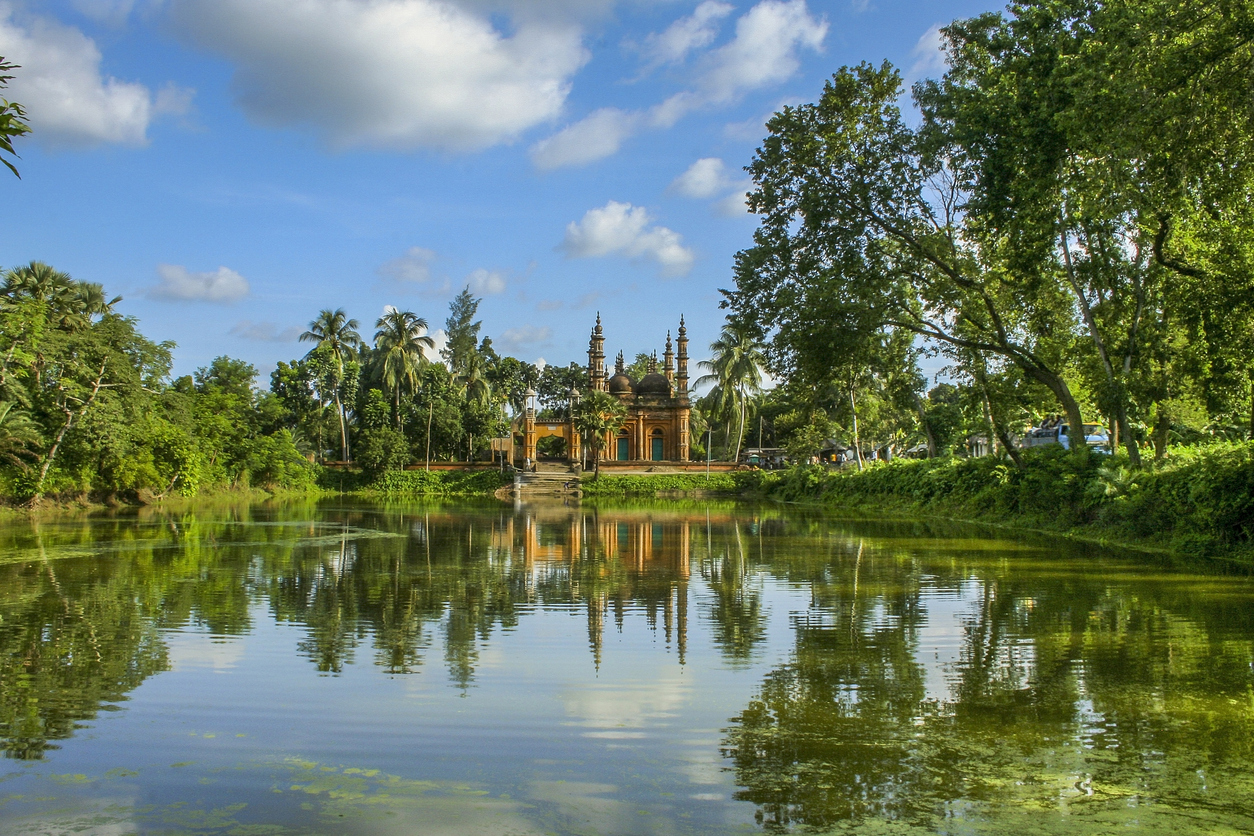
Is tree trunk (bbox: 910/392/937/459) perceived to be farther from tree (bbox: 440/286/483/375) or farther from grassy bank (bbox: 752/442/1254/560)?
tree (bbox: 440/286/483/375)

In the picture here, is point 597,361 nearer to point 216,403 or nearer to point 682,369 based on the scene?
point 682,369

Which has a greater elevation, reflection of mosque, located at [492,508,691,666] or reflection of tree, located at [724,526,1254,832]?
reflection of mosque, located at [492,508,691,666]

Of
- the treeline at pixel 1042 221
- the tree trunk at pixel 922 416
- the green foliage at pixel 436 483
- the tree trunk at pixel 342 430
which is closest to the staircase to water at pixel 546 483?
the green foliage at pixel 436 483

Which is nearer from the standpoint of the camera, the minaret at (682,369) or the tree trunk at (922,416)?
the tree trunk at (922,416)

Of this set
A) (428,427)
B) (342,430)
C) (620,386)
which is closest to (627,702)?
(428,427)

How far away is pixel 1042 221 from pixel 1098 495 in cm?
594

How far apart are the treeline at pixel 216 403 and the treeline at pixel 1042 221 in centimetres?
Answer: 2343

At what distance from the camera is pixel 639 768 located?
5.22 metres

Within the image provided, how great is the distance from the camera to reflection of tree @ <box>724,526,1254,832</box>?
15.2 feet

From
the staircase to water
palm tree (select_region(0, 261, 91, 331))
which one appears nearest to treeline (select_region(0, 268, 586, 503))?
palm tree (select_region(0, 261, 91, 331))

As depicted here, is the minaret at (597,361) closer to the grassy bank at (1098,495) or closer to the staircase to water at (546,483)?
the staircase to water at (546,483)

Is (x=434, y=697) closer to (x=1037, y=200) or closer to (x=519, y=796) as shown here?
(x=519, y=796)

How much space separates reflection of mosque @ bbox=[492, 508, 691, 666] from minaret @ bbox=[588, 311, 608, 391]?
113ft

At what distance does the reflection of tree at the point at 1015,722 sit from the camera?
15.2 ft
